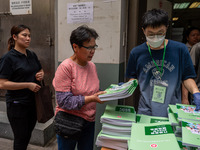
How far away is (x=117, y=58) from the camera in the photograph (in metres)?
2.07

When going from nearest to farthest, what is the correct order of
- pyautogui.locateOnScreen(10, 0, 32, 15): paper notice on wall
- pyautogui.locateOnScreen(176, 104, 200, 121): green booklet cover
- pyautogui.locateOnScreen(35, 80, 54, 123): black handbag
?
pyautogui.locateOnScreen(176, 104, 200, 121): green booklet cover
pyautogui.locateOnScreen(35, 80, 54, 123): black handbag
pyautogui.locateOnScreen(10, 0, 32, 15): paper notice on wall

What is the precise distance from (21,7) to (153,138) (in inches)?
121

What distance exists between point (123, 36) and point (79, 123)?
1.26 metres

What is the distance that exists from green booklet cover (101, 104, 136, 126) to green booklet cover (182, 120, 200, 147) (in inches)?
12.1

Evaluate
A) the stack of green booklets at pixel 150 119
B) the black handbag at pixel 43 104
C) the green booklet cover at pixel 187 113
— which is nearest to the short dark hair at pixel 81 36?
the stack of green booklets at pixel 150 119

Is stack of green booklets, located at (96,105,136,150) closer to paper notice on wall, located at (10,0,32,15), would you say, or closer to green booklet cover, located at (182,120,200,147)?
green booklet cover, located at (182,120,200,147)

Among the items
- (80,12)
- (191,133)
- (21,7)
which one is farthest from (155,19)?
(21,7)

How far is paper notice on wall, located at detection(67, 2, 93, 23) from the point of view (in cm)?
211

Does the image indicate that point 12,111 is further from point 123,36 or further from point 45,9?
point 45,9

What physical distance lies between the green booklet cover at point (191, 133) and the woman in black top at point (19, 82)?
62.7 inches

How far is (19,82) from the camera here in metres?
1.87

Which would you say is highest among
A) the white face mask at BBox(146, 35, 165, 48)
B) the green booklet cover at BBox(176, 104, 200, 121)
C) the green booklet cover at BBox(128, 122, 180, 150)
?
the white face mask at BBox(146, 35, 165, 48)

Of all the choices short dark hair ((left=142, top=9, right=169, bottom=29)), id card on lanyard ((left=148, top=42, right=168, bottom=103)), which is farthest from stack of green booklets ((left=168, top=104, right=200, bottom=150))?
short dark hair ((left=142, top=9, right=169, bottom=29))

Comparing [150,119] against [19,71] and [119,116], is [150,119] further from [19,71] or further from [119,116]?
[19,71]
